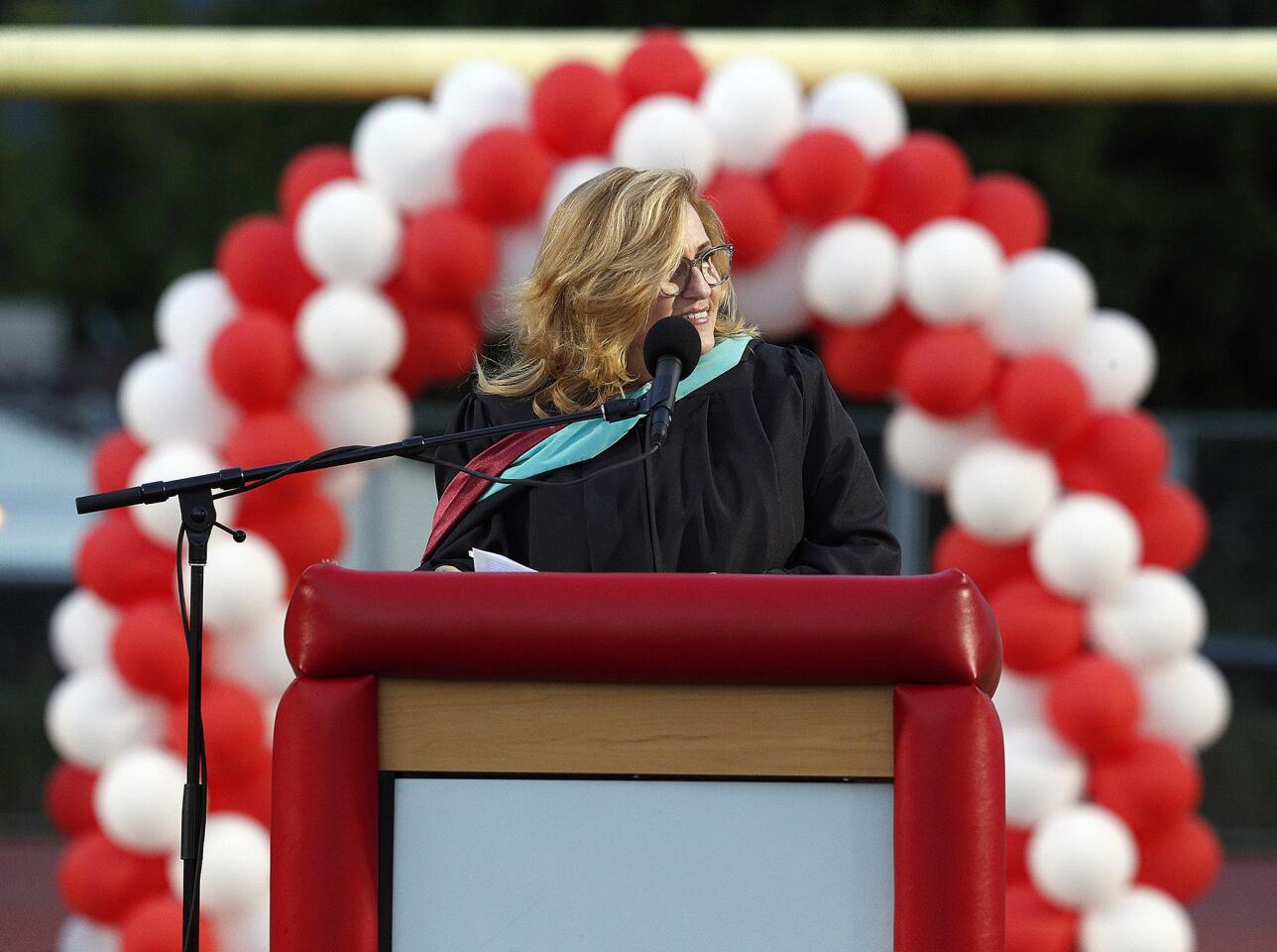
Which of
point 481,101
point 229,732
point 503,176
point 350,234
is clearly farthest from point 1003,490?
point 229,732

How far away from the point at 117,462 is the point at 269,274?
2.24ft

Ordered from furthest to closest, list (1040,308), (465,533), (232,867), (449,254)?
(1040,308) < (449,254) < (232,867) < (465,533)

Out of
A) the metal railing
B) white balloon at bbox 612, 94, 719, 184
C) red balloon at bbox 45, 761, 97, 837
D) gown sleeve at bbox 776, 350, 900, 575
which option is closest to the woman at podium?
gown sleeve at bbox 776, 350, 900, 575

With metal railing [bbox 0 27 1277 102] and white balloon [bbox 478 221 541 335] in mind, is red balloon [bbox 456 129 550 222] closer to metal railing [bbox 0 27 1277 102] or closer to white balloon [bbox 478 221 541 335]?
white balloon [bbox 478 221 541 335]

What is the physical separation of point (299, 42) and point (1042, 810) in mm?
3077

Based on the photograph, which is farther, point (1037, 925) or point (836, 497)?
point (1037, 925)

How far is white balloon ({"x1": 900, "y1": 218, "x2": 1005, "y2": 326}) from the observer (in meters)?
4.93

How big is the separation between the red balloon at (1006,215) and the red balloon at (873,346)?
357mm

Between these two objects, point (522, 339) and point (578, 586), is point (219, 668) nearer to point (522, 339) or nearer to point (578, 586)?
point (522, 339)

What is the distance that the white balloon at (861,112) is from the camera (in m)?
5.07

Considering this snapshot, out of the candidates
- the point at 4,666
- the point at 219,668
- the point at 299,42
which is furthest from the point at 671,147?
the point at 4,666

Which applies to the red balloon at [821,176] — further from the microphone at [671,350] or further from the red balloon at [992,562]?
the microphone at [671,350]

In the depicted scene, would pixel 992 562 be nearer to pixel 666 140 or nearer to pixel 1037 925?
pixel 1037 925

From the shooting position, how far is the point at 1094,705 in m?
4.90
